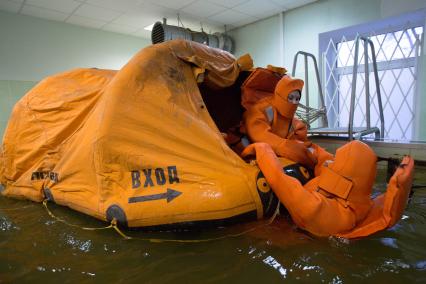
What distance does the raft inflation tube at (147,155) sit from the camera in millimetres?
1313

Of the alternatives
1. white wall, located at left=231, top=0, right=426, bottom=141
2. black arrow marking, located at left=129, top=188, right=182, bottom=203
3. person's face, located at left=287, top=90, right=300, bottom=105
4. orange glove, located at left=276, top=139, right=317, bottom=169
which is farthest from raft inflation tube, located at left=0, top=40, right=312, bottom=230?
white wall, located at left=231, top=0, right=426, bottom=141

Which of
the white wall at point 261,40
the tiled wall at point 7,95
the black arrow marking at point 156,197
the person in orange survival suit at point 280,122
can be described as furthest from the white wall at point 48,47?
the black arrow marking at point 156,197

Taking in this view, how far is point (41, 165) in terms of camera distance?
1818mm

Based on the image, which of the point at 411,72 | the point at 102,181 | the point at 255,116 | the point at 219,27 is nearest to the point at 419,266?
the point at 255,116

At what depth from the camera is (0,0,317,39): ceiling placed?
4.02 m

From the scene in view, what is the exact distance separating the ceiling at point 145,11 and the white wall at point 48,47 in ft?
0.45

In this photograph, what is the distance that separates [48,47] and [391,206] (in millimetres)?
5018

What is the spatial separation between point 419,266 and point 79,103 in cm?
187

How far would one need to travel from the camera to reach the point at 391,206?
47.4 inches

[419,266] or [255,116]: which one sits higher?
[255,116]

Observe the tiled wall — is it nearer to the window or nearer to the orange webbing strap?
the window

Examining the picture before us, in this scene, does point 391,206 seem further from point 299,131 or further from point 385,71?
point 385,71

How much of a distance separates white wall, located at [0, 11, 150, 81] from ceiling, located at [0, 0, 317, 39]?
14 cm

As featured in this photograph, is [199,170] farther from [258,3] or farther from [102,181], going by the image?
[258,3]
